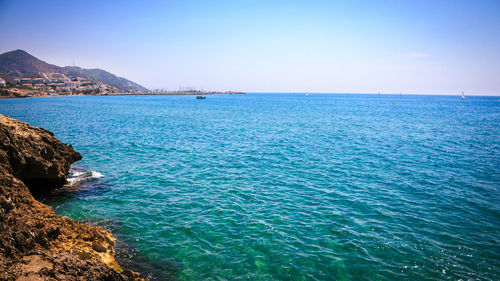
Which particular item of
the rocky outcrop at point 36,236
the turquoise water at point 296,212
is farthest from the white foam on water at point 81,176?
the rocky outcrop at point 36,236

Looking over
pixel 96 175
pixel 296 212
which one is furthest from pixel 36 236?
pixel 96 175

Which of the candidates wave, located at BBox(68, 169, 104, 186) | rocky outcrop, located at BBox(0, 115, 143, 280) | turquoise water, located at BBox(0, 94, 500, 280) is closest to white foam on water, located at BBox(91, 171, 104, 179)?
wave, located at BBox(68, 169, 104, 186)

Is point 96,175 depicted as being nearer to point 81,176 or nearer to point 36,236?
point 81,176

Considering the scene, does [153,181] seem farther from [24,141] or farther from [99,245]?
[99,245]

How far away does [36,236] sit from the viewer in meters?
6.77

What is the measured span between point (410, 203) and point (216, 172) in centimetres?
1282

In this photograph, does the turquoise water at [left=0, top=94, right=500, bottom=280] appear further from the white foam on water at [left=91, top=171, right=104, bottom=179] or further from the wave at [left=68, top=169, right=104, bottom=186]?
the wave at [left=68, top=169, right=104, bottom=186]

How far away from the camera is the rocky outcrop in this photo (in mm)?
5465

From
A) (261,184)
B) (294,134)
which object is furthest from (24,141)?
(294,134)

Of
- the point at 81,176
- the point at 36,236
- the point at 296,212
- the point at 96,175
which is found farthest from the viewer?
the point at 96,175

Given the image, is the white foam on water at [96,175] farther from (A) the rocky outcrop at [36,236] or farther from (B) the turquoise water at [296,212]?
(A) the rocky outcrop at [36,236]

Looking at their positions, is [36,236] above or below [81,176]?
above

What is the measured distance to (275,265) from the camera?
9.12m

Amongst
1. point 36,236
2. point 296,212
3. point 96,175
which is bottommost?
point 296,212
